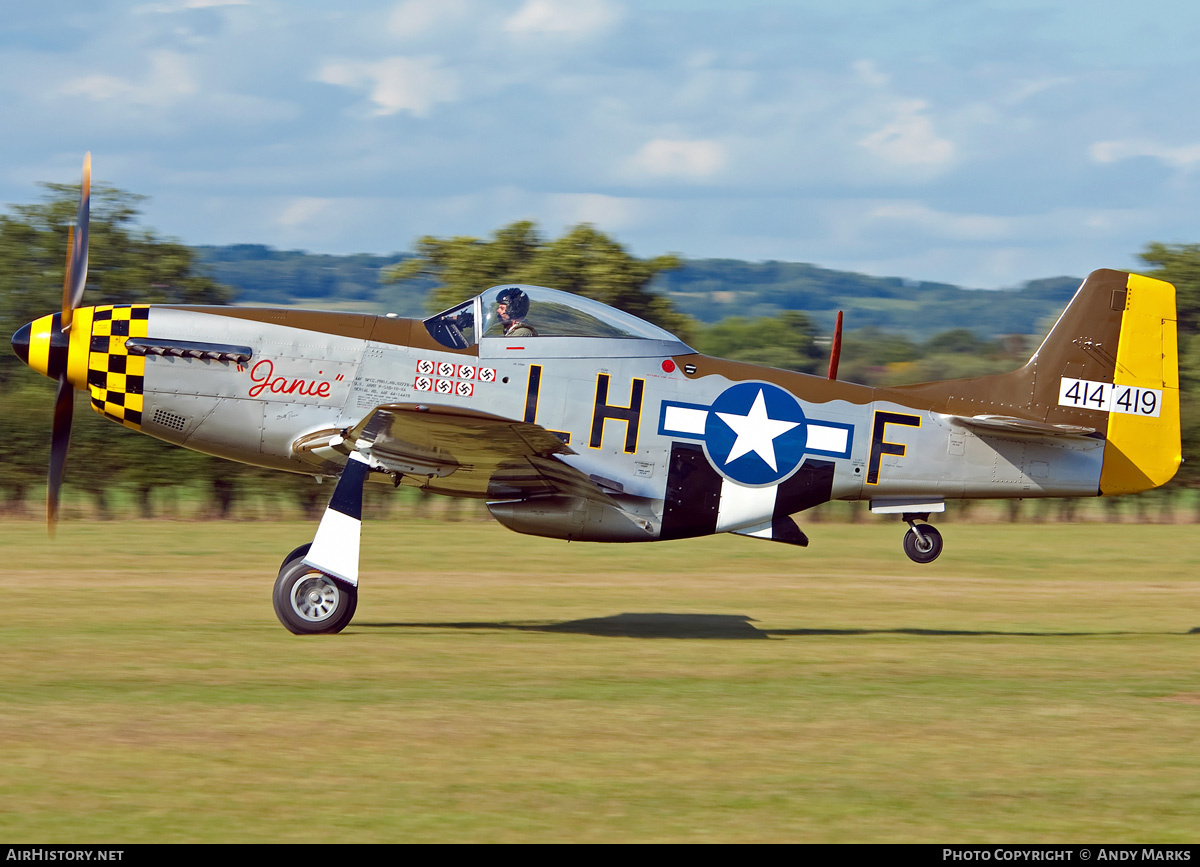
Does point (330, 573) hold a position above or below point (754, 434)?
below

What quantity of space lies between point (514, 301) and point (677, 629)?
293cm

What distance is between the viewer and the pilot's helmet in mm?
9219

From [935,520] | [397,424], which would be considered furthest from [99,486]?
[935,520]

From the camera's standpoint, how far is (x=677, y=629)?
995 centimetres

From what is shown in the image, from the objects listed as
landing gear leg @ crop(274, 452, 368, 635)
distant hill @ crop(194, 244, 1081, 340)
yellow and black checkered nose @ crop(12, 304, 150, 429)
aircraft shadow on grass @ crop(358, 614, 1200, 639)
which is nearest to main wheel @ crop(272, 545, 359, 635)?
landing gear leg @ crop(274, 452, 368, 635)

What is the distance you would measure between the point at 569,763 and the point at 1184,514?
19855 mm

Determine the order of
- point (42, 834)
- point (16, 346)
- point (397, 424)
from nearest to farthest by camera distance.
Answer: point (42, 834) < point (397, 424) < point (16, 346)

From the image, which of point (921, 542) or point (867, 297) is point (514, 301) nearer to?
point (921, 542)

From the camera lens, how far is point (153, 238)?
2273 cm

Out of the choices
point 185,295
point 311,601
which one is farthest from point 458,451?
point 185,295

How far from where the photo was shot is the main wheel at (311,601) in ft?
28.3

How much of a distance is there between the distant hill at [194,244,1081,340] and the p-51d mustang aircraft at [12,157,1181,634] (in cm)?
8309

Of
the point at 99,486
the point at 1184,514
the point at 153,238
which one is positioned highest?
the point at 153,238

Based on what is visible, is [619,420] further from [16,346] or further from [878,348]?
[878,348]
